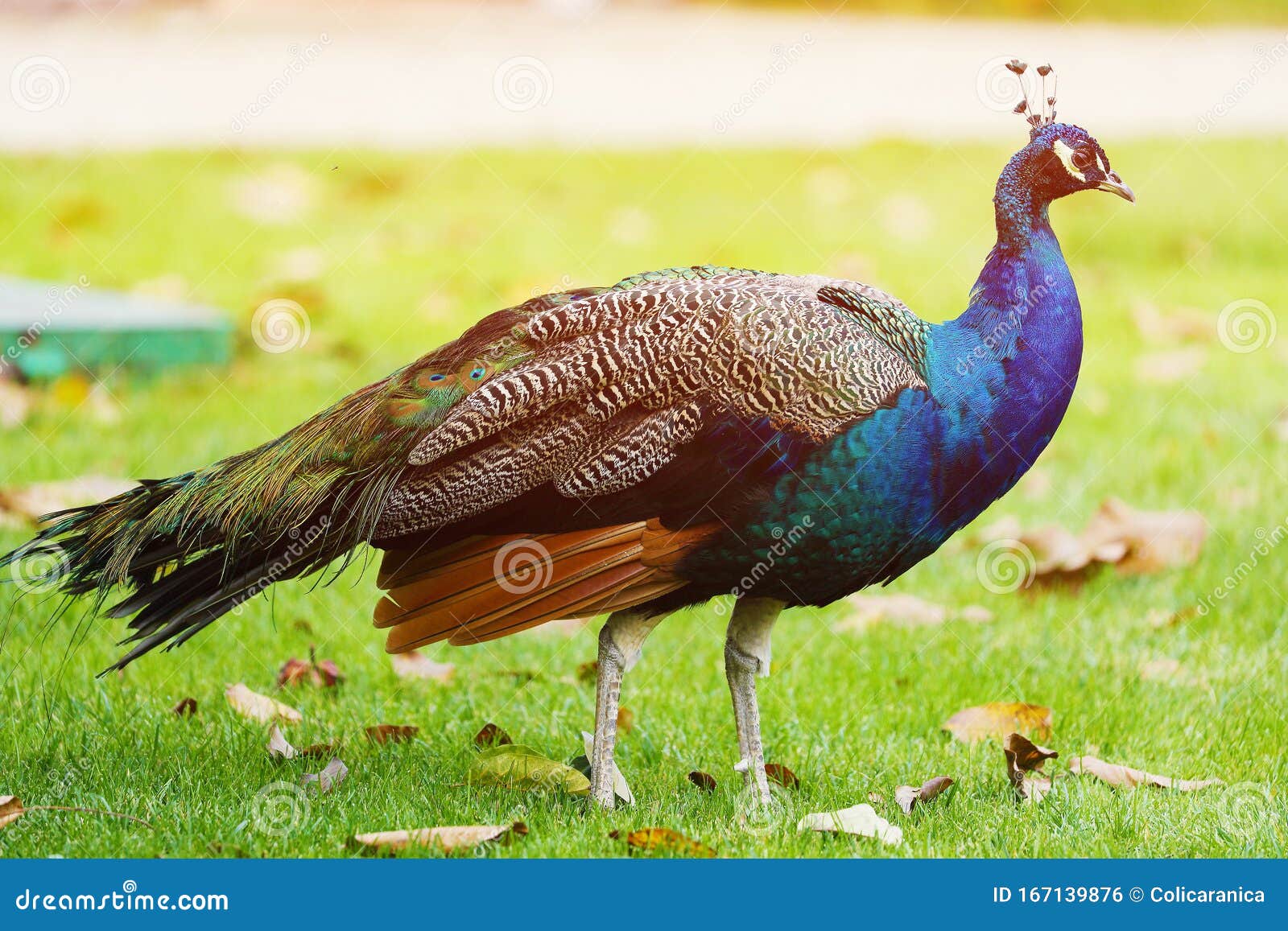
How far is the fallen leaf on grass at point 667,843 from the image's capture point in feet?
10.6

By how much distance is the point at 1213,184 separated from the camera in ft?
29.6

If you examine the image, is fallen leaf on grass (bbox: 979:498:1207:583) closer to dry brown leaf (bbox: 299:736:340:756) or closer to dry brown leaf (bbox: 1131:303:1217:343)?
dry brown leaf (bbox: 1131:303:1217:343)

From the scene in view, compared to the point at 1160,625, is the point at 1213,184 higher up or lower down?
higher up

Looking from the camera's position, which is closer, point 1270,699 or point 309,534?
point 309,534

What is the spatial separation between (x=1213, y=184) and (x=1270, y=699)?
5.45 meters

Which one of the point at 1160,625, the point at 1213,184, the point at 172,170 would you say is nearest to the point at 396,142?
the point at 172,170

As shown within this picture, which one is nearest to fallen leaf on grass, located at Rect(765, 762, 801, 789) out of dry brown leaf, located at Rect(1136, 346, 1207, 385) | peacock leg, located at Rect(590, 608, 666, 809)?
peacock leg, located at Rect(590, 608, 666, 809)

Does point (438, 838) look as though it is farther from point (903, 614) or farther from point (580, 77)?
point (580, 77)

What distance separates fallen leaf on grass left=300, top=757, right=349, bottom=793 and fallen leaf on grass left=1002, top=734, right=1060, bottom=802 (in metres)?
1.55

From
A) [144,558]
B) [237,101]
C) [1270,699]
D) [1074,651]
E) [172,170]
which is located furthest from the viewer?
[237,101]

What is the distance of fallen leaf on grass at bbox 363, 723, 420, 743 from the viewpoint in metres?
3.99

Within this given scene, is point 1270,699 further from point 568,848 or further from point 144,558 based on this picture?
point 144,558

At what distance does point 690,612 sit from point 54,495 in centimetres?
225

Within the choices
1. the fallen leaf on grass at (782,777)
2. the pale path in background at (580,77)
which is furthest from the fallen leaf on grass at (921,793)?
the pale path in background at (580,77)
